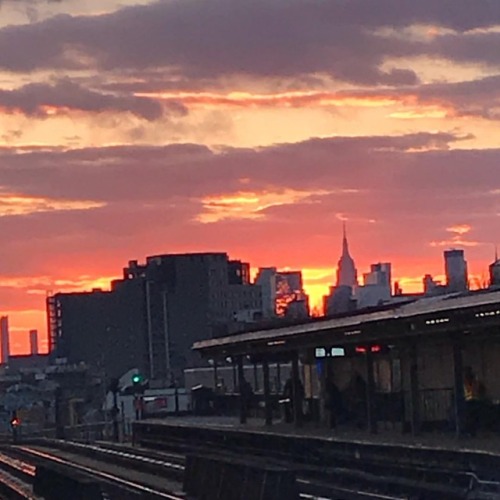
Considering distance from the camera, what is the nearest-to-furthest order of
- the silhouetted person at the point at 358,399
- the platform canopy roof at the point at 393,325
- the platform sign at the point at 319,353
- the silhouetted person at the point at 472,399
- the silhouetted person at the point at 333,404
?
the platform canopy roof at the point at 393,325, the silhouetted person at the point at 472,399, the silhouetted person at the point at 333,404, the silhouetted person at the point at 358,399, the platform sign at the point at 319,353

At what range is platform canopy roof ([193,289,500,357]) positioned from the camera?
1462 inches

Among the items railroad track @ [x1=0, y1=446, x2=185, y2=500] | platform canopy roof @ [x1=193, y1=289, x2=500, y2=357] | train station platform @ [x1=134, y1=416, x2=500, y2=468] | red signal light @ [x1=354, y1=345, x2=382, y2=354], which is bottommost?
railroad track @ [x1=0, y1=446, x2=185, y2=500]

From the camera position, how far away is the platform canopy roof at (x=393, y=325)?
37131 mm

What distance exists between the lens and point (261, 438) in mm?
51312

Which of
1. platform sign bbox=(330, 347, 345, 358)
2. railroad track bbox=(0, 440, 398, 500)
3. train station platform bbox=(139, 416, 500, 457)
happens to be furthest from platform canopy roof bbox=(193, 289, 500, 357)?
railroad track bbox=(0, 440, 398, 500)

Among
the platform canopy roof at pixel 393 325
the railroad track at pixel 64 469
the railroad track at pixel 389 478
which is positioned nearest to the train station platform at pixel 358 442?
the railroad track at pixel 389 478

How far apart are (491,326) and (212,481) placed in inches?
288

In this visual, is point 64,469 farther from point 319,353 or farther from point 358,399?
point 319,353

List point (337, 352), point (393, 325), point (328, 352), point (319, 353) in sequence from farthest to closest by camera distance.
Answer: point (319, 353) → point (337, 352) → point (328, 352) → point (393, 325)

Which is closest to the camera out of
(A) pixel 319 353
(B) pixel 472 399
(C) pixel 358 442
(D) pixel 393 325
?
(C) pixel 358 442

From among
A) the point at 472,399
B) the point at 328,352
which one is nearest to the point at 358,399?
the point at 328,352

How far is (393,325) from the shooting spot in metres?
42.3

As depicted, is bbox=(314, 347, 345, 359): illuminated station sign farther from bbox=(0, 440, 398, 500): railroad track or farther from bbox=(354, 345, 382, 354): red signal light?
bbox=(0, 440, 398, 500): railroad track

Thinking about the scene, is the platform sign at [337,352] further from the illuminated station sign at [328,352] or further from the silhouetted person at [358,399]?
the silhouetted person at [358,399]
